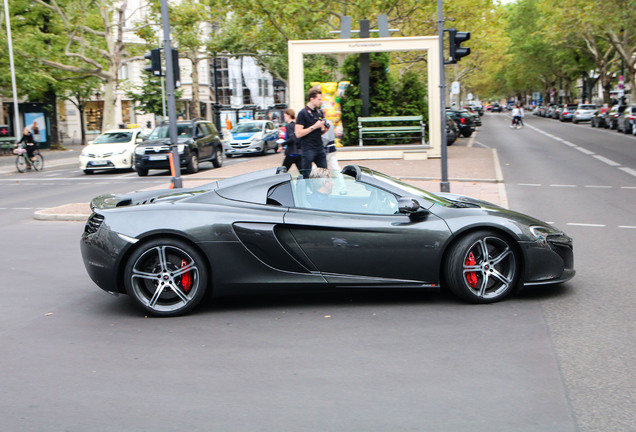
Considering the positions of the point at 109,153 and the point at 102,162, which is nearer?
the point at 102,162

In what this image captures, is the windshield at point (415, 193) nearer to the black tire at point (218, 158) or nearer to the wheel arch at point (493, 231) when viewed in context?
the wheel arch at point (493, 231)

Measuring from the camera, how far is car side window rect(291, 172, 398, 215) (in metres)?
6.27

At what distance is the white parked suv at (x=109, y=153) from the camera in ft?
82.2

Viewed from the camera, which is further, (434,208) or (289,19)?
(289,19)

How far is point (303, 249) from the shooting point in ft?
20.0

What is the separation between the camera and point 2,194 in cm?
1894

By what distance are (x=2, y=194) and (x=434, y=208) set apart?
50.9 feet

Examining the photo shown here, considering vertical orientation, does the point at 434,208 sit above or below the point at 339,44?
below

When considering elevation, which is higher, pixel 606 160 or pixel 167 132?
pixel 167 132

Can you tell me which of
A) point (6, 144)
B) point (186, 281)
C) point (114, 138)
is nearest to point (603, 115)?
point (114, 138)

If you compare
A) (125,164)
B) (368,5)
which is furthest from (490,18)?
(125,164)

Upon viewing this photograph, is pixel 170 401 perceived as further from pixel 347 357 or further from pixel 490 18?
pixel 490 18

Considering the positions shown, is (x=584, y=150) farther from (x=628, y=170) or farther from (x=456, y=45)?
(x=456, y=45)

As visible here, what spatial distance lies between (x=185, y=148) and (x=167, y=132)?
4.45ft
